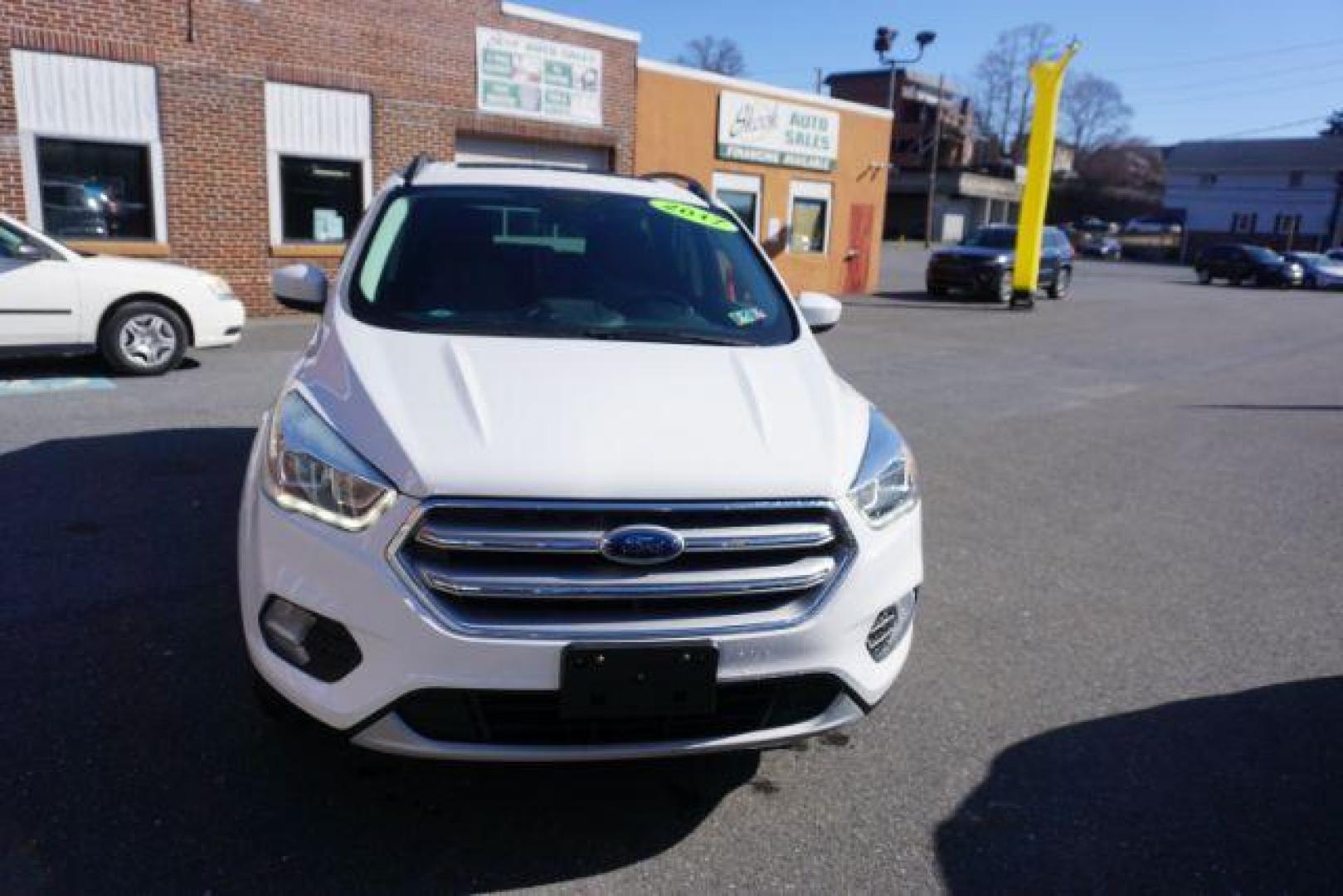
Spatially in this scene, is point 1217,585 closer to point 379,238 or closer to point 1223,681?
point 1223,681

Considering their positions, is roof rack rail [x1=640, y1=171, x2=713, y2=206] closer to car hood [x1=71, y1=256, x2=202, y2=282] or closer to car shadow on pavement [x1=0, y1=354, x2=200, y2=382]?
car hood [x1=71, y1=256, x2=202, y2=282]

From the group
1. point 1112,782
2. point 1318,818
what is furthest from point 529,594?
point 1318,818

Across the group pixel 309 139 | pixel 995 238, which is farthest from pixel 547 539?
pixel 995 238

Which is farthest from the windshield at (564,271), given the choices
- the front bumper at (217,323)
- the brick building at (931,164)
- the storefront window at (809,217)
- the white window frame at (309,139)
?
the brick building at (931,164)

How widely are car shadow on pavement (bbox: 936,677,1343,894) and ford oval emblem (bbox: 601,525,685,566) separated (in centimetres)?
117

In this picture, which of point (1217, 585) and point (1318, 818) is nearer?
point (1318, 818)

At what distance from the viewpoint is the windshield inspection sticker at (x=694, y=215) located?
4379 mm

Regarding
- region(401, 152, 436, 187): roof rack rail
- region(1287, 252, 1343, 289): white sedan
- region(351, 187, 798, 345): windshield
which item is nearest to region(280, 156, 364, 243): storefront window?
region(401, 152, 436, 187): roof rack rail

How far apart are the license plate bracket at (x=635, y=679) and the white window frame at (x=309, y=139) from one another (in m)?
12.7

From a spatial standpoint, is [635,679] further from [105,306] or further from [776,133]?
[776,133]

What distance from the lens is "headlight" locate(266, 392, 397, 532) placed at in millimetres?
2436

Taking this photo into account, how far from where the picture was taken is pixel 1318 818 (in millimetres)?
2953

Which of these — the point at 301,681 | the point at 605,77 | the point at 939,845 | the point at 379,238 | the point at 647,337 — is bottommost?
the point at 939,845

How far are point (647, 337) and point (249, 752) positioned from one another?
5.94 ft
